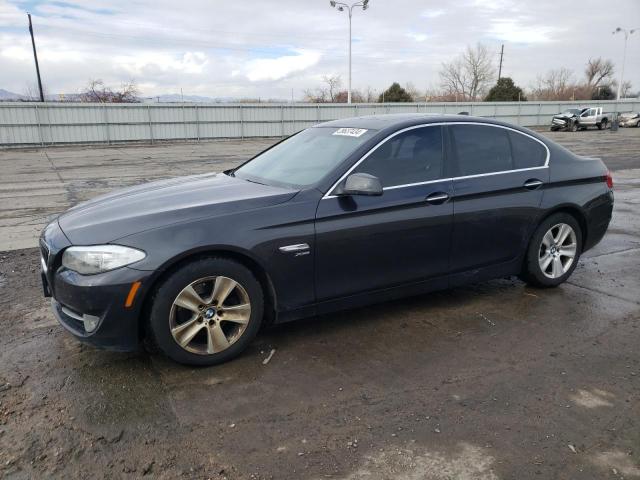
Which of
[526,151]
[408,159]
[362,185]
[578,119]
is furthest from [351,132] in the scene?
[578,119]

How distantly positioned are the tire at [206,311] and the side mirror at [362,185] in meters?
0.92

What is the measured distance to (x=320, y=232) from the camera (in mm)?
3777

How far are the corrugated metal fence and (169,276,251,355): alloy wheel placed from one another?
26961 millimetres

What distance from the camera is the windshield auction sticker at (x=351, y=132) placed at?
4.36 meters

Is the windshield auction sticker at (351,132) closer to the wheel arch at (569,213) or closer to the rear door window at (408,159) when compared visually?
the rear door window at (408,159)

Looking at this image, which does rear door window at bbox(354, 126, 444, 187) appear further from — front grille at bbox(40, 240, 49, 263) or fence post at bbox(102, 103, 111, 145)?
fence post at bbox(102, 103, 111, 145)

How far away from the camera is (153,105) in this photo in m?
29.6

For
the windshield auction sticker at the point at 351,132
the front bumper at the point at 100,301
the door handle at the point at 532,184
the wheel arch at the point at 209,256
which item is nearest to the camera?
the front bumper at the point at 100,301

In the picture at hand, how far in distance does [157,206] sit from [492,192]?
271 centimetres

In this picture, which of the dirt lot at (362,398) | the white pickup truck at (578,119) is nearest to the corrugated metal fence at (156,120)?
the white pickup truck at (578,119)

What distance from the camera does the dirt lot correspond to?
2672 millimetres

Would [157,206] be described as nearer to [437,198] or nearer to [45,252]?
[45,252]

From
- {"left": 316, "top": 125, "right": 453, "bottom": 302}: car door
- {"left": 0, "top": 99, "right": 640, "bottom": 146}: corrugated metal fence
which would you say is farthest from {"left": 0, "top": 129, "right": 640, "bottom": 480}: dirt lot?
{"left": 0, "top": 99, "right": 640, "bottom": 146}: corrugated metal fence

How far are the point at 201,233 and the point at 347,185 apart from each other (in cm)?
107
